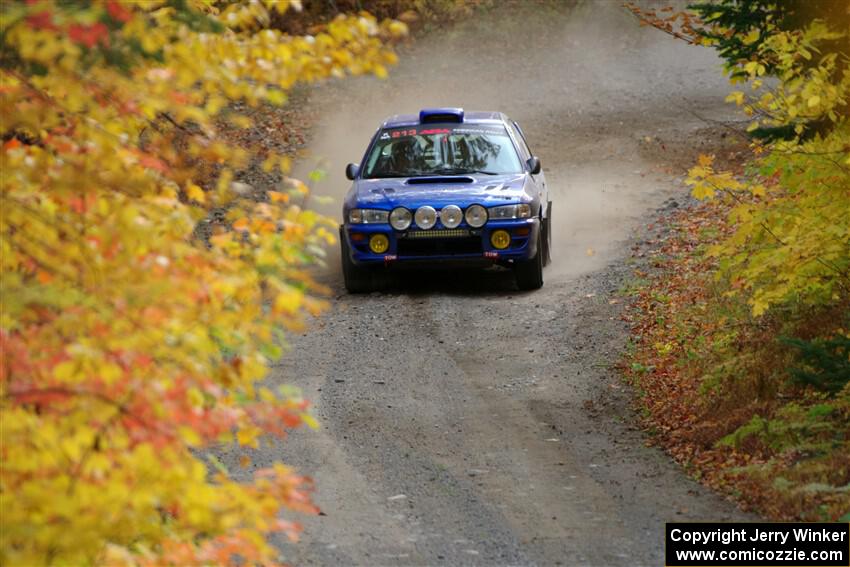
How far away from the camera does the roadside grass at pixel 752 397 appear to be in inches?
285

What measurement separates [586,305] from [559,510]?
5.82 m

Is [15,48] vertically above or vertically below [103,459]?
above

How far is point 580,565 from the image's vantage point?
247 inches

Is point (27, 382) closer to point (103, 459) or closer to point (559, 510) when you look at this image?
point (103, 459)

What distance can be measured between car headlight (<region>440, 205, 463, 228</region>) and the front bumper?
3.2 inches

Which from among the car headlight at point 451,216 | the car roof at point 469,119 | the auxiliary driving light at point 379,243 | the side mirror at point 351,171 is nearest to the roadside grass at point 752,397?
the car headlight at point 451,216

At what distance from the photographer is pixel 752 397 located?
28.8 ft

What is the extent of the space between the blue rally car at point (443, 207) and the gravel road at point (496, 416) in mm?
515

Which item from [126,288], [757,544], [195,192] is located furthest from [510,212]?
[126,288]

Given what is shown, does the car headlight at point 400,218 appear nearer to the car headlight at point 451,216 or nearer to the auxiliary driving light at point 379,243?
the auxiliary driving light at point 379,243

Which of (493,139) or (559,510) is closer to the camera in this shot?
(559,510)

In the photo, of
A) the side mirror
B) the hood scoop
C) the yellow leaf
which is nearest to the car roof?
the side mirror

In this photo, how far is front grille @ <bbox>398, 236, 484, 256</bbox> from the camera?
42.2ft

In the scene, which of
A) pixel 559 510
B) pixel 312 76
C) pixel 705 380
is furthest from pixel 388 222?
pixel 312 76
